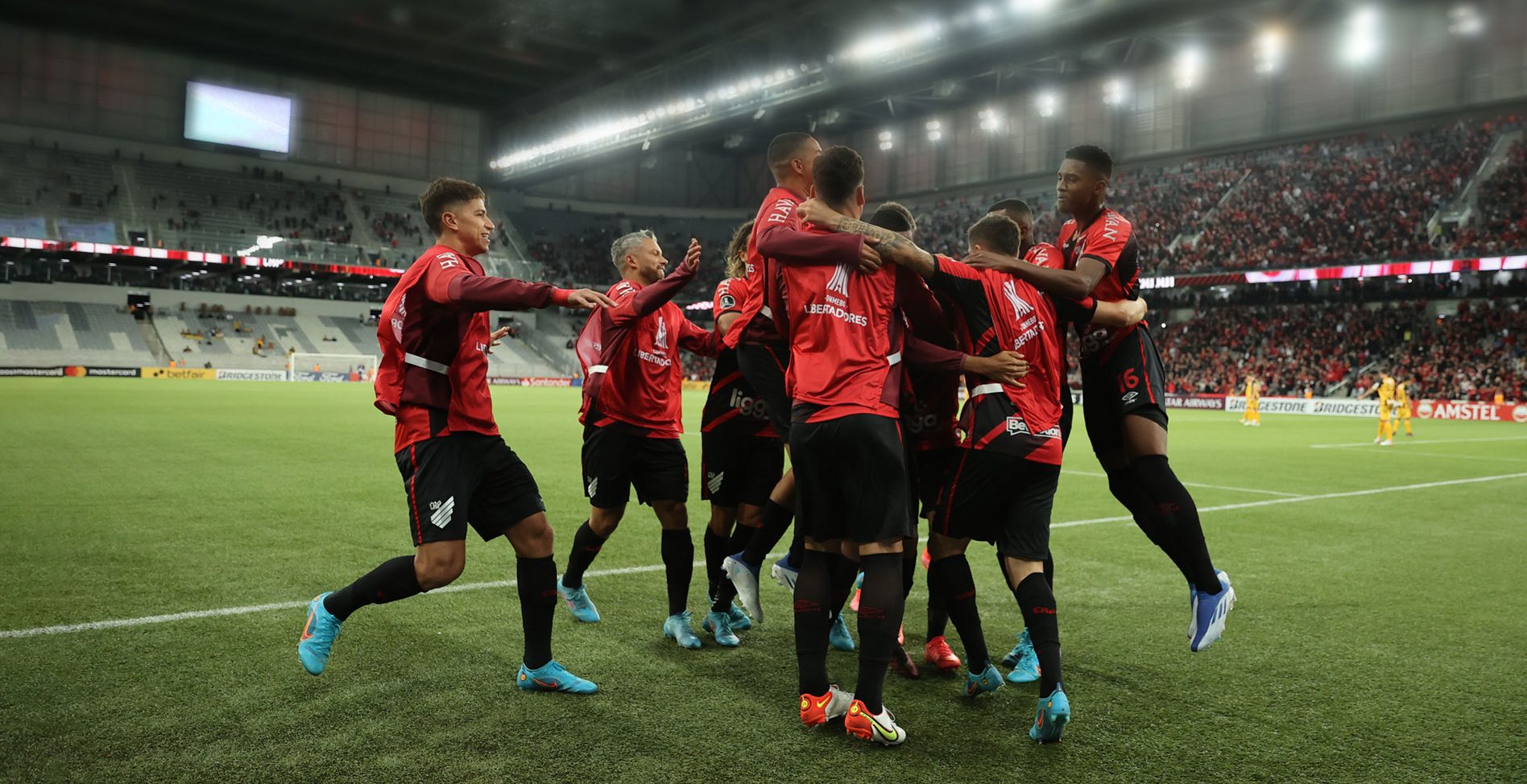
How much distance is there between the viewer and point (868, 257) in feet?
12.4

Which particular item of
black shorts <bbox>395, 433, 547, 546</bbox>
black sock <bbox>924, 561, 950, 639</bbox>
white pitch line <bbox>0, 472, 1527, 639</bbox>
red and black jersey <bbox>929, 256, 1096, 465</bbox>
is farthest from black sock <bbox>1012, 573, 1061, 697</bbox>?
white pitch line <bbox>0, 472, 1527, 639</bbox>

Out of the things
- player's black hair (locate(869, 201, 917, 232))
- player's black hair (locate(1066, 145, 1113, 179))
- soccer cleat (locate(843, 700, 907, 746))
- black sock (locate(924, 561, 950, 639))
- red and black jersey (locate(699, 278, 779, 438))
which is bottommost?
soccer cleat (locate(843, 700, 907, 746))

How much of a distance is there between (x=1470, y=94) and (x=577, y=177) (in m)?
48.7

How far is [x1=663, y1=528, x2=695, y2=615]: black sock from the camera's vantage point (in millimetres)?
5203

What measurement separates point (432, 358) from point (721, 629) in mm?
1999

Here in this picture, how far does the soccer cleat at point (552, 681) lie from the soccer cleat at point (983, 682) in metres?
1.58

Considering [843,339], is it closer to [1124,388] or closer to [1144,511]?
[1124,388]

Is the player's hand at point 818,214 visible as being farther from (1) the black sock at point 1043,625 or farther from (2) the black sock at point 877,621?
(1) the black sock at point 1043,625

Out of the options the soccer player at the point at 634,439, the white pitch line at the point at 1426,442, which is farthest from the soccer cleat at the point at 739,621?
the white pitch line at the point at 1426,442

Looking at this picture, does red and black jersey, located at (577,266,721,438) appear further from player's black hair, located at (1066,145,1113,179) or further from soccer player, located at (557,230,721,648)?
player's black hair, located at (1066,145,1113,179)

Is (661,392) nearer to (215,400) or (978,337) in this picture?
(978,337)

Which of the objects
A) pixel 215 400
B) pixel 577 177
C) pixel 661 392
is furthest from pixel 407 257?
pixel 661 392

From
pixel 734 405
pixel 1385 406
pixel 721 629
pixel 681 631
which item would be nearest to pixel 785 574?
pixel 721 629

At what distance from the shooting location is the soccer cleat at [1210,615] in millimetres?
4531
